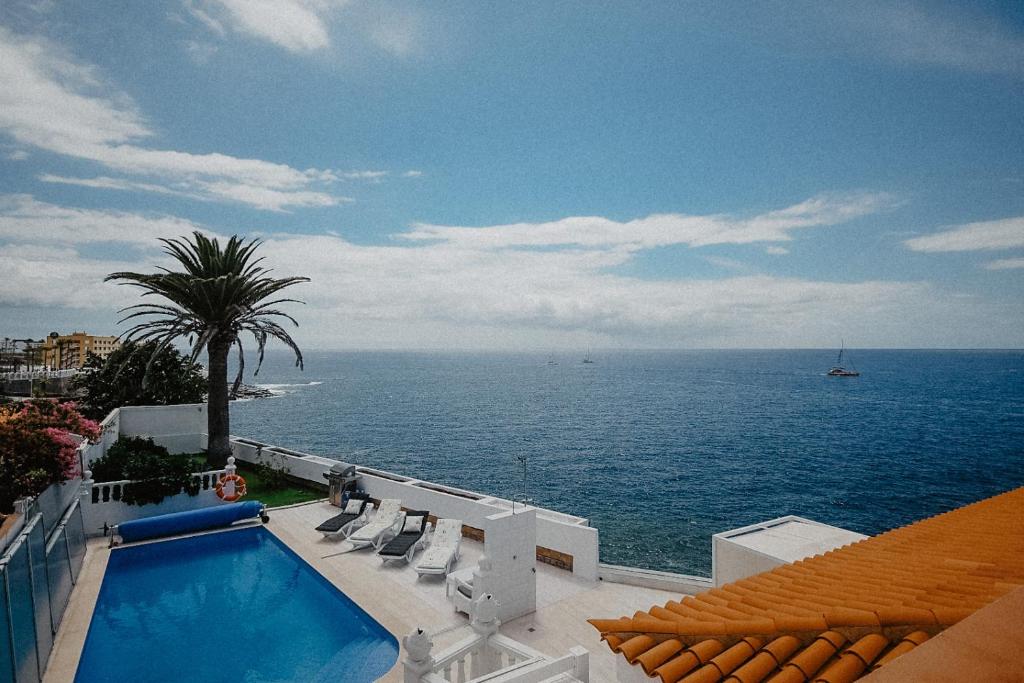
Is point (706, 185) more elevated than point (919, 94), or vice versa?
point (919, 94)

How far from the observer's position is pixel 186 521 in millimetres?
15695

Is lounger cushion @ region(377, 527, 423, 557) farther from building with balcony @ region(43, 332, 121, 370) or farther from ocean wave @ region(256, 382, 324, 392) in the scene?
building with balcony @ region(43, 332, 121, 370)

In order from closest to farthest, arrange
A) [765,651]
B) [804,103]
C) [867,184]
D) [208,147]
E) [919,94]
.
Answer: [765,651] → [208,147] → [804,103] → [919,94] → [867,184]

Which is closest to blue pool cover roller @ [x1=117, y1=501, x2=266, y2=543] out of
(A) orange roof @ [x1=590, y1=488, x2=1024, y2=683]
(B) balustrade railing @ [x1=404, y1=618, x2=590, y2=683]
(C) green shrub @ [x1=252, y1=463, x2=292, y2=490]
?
(C) green shrub @ [x1=252, y1=463, x2=292, y2=490]

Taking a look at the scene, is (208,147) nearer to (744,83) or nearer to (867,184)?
(744,83)

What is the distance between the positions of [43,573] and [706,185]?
5157cm

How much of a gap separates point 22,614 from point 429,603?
6.70 m

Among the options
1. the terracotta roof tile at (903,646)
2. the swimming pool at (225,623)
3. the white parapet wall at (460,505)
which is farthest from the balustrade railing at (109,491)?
the terracotta roof tile at (903,646)

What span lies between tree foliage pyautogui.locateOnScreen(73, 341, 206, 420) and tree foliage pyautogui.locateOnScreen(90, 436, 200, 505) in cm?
909

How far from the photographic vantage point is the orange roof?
3455 millimetres

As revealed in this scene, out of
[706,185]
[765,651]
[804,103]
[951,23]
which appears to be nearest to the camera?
[765,651]

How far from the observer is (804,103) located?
37.2m

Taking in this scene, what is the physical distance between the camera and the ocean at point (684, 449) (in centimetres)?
3569

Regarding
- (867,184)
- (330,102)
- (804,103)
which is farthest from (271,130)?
(867,184)
